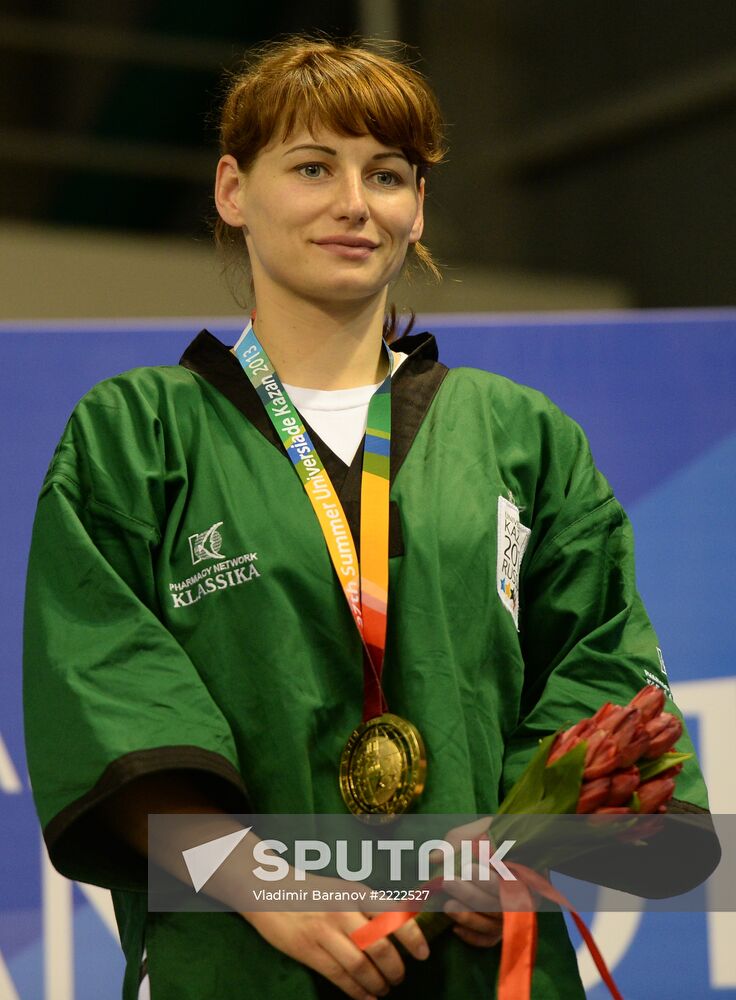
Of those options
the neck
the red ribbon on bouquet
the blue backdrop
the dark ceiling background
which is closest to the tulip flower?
the red ribbon on bouquet

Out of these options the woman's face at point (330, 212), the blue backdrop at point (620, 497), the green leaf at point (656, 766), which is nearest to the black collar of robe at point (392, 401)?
the woman's face at point (330, 212)

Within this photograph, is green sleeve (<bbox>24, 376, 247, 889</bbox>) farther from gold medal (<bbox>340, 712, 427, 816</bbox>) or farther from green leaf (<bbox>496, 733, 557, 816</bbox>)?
green leaf (<bbox>496, 733, 557, 816</bbox>)

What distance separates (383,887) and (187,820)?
0.21 metres

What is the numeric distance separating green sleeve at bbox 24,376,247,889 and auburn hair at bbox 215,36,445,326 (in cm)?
36

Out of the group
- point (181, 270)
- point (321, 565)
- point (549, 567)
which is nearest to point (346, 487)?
point (321, 565)

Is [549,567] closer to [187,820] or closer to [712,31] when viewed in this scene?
[187,820]

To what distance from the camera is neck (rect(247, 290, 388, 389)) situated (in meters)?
1.72

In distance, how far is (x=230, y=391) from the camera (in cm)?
169

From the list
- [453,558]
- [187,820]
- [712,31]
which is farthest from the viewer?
[712,31]

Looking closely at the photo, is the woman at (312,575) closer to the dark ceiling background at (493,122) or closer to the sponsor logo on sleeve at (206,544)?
the sponsor logo on sleeve at (206,544)

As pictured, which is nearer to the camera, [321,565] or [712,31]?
[321,565]

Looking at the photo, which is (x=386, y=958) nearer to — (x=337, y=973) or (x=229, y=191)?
(x=337, y=973)

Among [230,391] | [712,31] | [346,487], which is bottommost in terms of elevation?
[346,487]

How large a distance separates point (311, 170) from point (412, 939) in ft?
2.76
